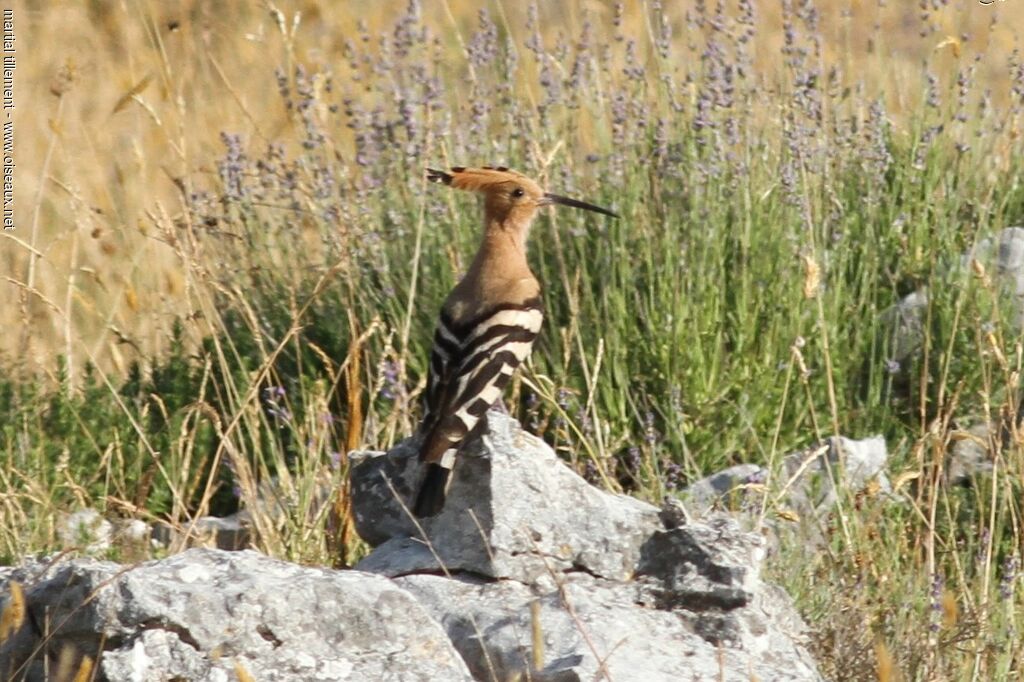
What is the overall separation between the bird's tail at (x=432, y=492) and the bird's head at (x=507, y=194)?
1.30m

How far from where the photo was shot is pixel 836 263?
514 centimetres

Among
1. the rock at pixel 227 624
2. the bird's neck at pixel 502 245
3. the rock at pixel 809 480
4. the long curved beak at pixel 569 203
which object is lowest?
the rock at pixel 809 480

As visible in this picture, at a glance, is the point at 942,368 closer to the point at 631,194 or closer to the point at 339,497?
the point at 631,194

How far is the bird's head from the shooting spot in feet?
14.9

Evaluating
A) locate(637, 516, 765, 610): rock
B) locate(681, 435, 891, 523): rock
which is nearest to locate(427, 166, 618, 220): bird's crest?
locate(681, 435, 891, 523): rock

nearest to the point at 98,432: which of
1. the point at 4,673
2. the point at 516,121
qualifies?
the point at 516,121

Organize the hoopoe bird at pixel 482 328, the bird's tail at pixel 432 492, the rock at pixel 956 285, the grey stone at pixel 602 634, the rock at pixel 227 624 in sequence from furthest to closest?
the rock at pixel 956 285 → the hoopoe bird at pixel 482 328 → the bird's tail at pixel 432 492 → the grey stone at pixel 602 634 → the rock at pixel 227 624

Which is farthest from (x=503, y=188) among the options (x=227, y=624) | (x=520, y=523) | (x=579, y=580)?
(x=227, y=624)

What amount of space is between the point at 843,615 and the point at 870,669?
166mm

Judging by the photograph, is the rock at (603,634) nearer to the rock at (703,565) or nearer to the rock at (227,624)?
the rock at (703,565)

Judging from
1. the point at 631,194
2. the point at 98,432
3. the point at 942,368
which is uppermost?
the point at 631,194

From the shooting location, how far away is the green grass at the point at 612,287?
4512 mm

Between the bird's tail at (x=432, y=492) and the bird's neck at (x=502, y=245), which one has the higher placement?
the bird's neck at (x=502, y=245)

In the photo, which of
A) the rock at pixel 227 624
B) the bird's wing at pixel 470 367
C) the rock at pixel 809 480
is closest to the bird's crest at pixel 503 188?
the bird's wing at pixel 470 367
